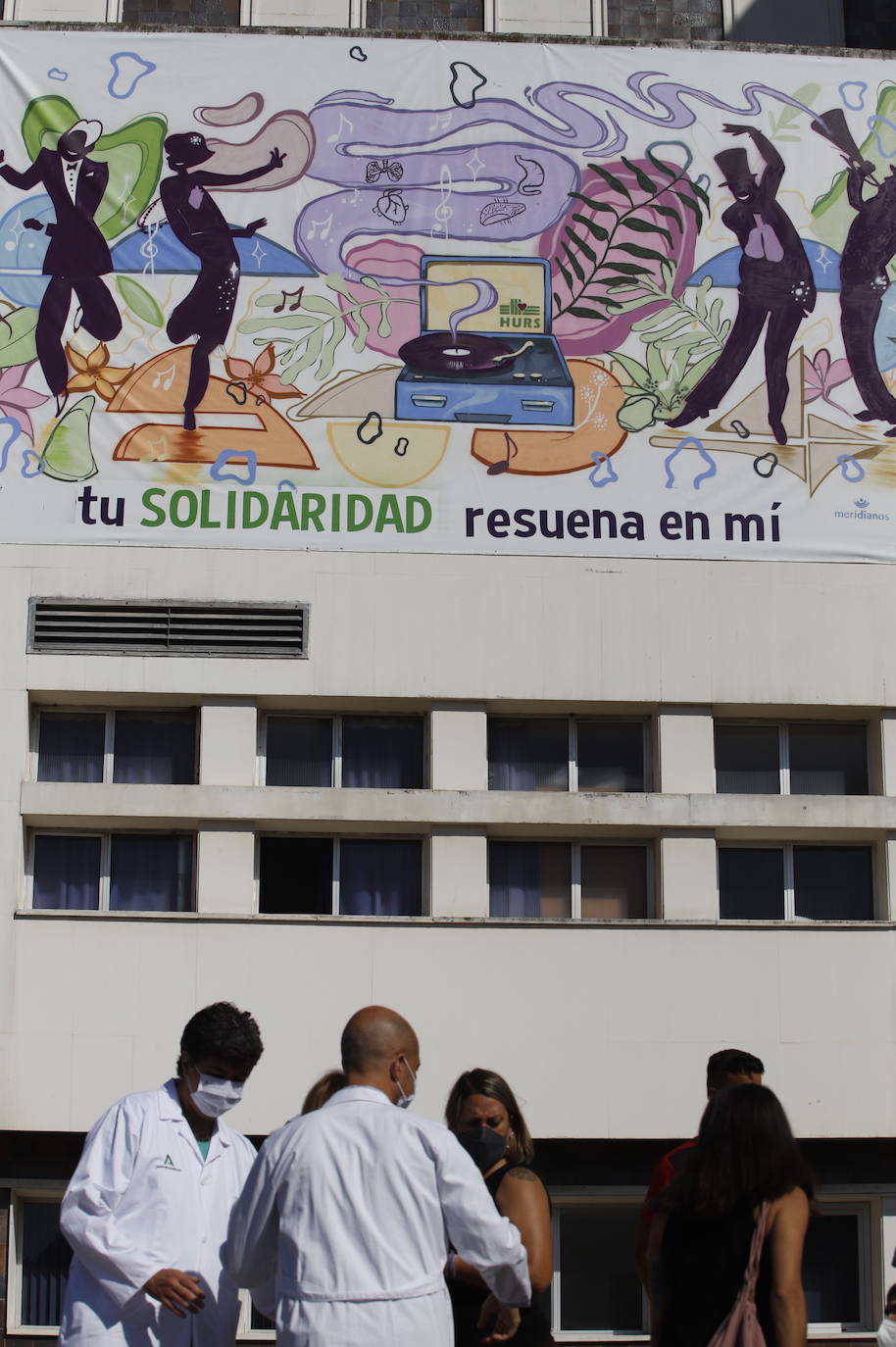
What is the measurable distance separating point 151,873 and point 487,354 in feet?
16.0

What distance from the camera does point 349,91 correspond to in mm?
14305

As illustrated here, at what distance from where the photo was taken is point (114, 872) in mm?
13188

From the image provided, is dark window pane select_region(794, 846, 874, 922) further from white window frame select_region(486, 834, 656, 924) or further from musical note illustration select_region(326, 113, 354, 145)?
musical note illustration select_region(326, 113, 354, 145)

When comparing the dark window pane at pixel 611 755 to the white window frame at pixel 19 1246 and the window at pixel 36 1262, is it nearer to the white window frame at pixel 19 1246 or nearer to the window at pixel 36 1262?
the white window frame at pixel 19 1246

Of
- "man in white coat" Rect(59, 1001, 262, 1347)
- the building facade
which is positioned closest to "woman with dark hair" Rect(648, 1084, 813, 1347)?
"man in white coat" Rect(59, 1001, 262, 1347)

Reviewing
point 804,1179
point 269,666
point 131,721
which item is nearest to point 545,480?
point 269,666

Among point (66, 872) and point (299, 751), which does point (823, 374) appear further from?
point (66, 872)

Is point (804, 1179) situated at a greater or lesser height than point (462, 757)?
lesser

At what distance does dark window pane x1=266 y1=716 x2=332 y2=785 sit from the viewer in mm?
13406

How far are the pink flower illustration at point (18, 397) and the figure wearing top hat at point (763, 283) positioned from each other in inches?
199

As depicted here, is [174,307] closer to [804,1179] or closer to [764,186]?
[764,186]

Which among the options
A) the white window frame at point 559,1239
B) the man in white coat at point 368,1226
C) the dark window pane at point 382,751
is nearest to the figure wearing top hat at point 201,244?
the dark window pane at point 382,751

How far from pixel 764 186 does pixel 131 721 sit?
6841 millimetres

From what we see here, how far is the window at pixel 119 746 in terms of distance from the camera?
13250 millimetres
